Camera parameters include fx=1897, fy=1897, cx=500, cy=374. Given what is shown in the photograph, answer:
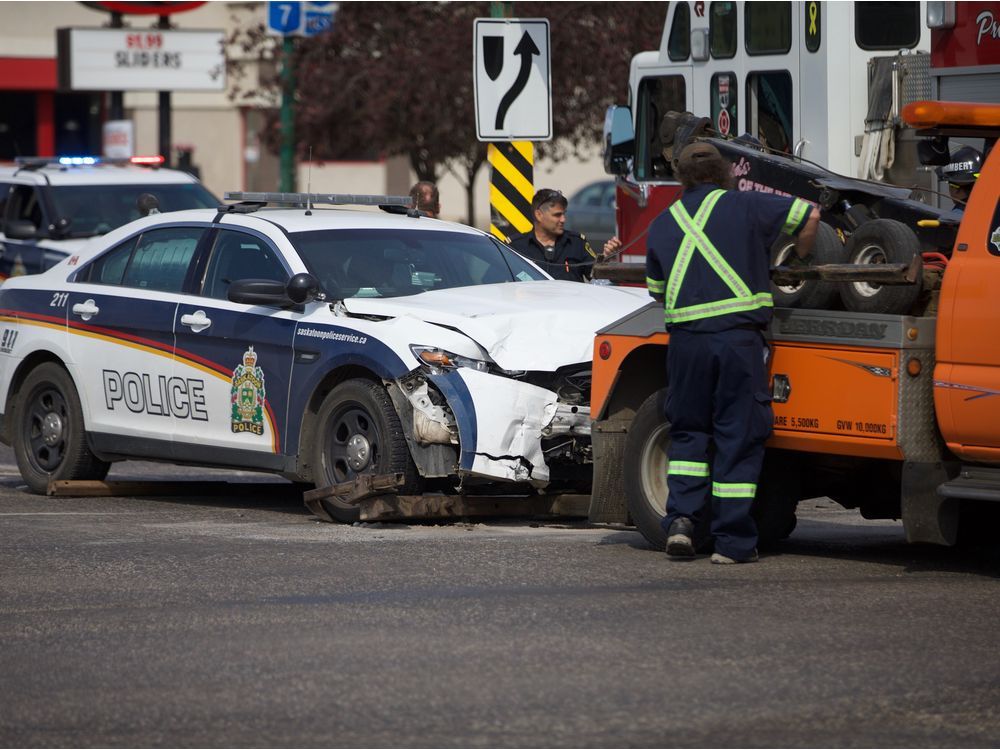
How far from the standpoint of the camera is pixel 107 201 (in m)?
19.6

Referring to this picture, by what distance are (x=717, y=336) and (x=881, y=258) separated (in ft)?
2.59

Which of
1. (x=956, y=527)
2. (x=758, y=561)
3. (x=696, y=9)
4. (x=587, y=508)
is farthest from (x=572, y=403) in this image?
(x=696, y=9)

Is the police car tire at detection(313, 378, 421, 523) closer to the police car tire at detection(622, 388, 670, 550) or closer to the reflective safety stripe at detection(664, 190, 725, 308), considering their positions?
the police car tire at detection(622, 388, 670, 550)

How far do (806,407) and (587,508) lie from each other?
1.90 m

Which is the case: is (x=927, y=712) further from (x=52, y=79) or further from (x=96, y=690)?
(x=52, y=79)

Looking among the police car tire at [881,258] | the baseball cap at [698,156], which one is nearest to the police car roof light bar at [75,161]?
the baseball cap at [698,156]

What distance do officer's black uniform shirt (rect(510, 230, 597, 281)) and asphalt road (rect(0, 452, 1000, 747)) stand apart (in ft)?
13.0

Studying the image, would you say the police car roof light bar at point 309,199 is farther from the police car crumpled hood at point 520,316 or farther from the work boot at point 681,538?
the work boot at point 681,538

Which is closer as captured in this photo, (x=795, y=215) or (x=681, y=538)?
(x=795, y=215)

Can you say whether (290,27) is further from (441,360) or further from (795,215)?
(795,215)

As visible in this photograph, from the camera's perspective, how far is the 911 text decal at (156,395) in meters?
10.7

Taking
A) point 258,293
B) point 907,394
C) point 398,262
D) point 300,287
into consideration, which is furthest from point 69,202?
point 907,394

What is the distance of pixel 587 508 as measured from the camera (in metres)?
9.97

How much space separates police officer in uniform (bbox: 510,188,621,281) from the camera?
1341 cm
